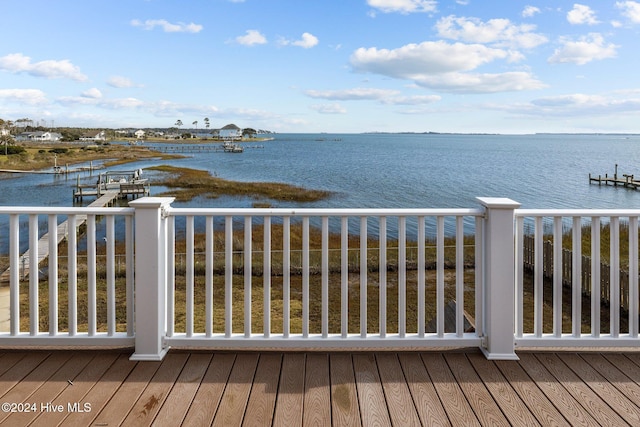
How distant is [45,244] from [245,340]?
1217 cm

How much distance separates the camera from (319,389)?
2.21 metres

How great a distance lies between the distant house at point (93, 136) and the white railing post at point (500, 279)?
9913 centimetres

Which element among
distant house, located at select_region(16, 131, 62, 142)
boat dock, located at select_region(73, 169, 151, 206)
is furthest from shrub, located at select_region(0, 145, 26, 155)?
distant house, located at select_region(16, 131, 62, 142)

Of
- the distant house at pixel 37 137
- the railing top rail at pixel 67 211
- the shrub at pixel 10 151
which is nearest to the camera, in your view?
the railing top rail at pixel 67 211

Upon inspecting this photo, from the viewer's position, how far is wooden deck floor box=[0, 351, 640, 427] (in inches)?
77.4

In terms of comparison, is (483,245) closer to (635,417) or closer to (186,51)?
(635,417)

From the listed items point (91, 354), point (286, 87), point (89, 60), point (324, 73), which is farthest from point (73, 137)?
point (91, 354)

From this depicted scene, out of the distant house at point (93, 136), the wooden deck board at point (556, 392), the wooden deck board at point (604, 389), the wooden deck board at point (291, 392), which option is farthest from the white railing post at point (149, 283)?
the distant house at point (93, 136)

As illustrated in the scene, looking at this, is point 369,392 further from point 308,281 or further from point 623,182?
point 623,182

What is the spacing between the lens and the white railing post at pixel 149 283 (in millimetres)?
2527

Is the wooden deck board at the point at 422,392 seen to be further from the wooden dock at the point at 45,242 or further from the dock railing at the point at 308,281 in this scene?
the wooden dock at the point at 45,242

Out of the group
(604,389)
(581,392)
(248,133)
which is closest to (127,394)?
(581,392)

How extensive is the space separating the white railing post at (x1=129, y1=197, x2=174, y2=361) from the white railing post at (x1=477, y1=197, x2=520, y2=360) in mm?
1845

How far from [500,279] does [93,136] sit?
343ft
